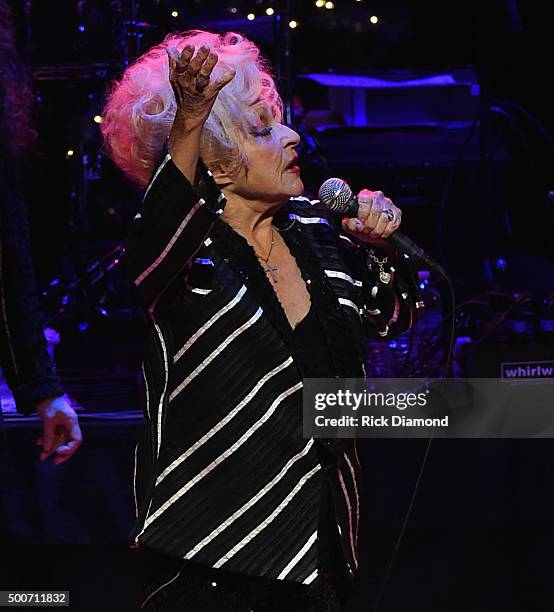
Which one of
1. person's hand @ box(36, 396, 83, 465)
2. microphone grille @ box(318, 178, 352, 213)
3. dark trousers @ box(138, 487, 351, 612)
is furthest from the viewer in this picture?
person's hand @ box(36, 396, 83, 465)

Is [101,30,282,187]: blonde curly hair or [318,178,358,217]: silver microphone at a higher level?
[101,30,282,187]: blonde curly hair

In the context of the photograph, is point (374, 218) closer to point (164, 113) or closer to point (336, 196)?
point (336, 196)

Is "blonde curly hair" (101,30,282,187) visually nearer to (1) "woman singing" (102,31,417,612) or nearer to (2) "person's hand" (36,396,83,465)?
(1) "woman singing" (102,31,417,612)

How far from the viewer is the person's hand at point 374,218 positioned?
1.83 m

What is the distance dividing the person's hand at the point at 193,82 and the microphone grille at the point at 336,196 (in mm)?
369

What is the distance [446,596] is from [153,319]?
186 cm

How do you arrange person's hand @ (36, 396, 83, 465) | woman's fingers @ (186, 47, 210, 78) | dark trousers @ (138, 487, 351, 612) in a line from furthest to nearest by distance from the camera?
person's hand @ (36, 396, 83, 465) → dark trousers @ (138, 487, 351, 612) → woman's fingers @ (186, 47, 210, 78)

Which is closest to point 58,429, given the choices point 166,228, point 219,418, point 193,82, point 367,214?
point 219,418

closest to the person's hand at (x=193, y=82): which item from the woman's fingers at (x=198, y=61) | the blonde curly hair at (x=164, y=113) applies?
the woman's fingers at (x=198, y=61)

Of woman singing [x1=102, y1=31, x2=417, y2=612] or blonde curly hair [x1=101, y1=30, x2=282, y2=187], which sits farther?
blonde curly hair [x1=101, y1=30, x2=282, y2=187]

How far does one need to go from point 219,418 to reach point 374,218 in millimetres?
466

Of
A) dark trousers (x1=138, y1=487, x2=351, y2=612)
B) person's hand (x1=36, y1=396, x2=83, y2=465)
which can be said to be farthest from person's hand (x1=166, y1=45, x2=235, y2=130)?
person's hand (x1=36, y1=396, x2=83, y2=465)

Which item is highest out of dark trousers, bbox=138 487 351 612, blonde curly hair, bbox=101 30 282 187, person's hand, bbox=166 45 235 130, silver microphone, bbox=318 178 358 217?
person's hand, bbox=166 45 235 130

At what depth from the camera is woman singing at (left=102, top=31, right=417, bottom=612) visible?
1.70m
